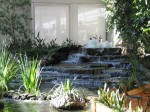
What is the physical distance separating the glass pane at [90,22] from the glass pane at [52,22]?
735 millimetres

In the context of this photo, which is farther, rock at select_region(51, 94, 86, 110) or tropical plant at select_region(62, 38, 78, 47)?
tropical plant at select_region(62, 38, 78, 47)

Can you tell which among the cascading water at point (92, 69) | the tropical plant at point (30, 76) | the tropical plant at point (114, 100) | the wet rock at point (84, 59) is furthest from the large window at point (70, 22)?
the tropical plant at point (114, 100)

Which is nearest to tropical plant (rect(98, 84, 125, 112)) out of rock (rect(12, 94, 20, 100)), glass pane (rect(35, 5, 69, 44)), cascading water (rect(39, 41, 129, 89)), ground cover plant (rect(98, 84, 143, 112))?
ground cover plant (rect(98, 84, 143, 112))

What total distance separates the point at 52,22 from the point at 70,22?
85cm

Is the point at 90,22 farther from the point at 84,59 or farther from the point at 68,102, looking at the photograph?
the point at 68,102

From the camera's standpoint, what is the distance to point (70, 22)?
17.3m

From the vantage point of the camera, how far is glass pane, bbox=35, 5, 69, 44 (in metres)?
16.8

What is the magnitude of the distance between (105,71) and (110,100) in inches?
273

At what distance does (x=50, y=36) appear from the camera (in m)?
17.1

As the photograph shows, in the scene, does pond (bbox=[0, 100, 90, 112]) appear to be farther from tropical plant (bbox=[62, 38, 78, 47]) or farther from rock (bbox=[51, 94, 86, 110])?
tropical plant (bbox=[62, 38, 78, 47])

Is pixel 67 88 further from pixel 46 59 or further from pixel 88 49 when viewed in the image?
pixel 88 49

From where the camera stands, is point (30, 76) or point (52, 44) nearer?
point (30, 76)

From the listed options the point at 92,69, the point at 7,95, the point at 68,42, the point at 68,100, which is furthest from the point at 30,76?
the point at 68,42

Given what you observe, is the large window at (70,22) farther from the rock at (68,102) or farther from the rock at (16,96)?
the rock at (68,102)
